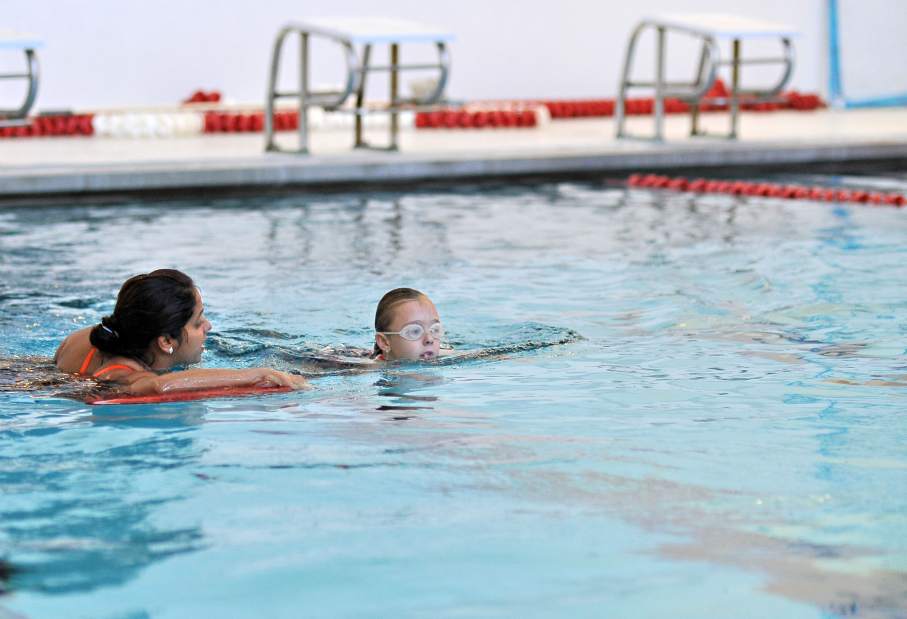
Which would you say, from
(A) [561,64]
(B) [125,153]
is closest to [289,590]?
(B) [125,153]

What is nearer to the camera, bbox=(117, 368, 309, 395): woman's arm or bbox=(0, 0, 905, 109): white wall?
bbox=(117, 368, 309, 395): woman's arm

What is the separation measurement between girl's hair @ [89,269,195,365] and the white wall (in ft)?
38.9

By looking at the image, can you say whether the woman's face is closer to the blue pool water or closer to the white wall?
the blue pool water

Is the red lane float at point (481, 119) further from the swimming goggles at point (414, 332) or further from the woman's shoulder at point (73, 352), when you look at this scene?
the woman's shoulder at point (73, 352)

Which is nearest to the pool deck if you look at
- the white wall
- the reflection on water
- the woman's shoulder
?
the white wall

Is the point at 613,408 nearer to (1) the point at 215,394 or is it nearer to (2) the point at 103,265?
(1) the point at 215,394

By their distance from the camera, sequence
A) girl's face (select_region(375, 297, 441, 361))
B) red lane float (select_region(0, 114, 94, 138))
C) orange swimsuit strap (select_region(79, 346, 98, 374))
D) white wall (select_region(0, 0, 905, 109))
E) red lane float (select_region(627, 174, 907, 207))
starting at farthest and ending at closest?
white wall (select_region(0, 0, 905, 109)) → red lane float (select_region(0, 114, 94, 138)) → red lane float (select_region(627, 174, 907, 207)) → girl's face (select_region(375, 297, 441, 361)) → orange swimsuit strap (select_region(79, 346, 98, 374))

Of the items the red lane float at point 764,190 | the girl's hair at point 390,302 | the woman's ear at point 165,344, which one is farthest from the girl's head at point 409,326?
the red lane float at point 764,190

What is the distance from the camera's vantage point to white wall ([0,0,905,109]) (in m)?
16.0

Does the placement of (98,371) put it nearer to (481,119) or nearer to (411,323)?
(411,323)

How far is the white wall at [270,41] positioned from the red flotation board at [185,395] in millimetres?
11935

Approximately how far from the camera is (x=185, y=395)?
4582 mm

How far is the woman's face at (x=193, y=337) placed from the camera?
4.57m

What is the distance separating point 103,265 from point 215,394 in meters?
3.35
